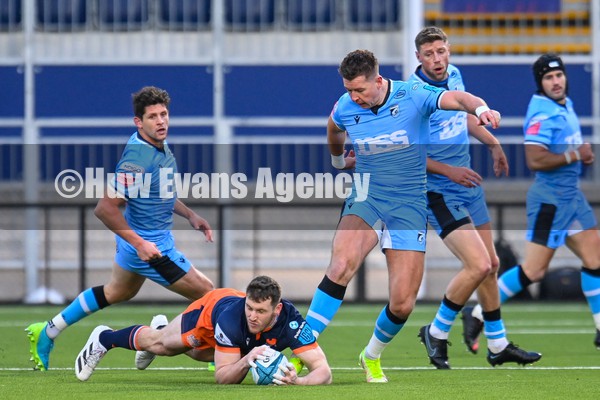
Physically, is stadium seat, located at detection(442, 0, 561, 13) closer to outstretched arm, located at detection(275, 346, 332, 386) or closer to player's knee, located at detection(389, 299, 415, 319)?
player's knee, located at detection(389, 299, 415, 319)

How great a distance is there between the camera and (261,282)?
7.16 meters

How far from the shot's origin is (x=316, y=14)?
17422 mm

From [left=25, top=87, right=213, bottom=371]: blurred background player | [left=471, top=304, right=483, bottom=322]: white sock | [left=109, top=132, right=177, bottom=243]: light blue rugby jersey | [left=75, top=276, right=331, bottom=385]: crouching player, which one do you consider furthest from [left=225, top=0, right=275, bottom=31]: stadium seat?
[left=75, top=276, right=331, bottom=385]: crouching player

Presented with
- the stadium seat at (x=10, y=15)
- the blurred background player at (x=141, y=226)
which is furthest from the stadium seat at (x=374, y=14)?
the blurred background player at (x=141, y=226)

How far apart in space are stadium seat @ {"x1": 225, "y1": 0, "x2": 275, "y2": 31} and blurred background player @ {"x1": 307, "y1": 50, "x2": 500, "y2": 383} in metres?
9.33

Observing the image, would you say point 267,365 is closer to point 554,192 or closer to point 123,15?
point 554,192

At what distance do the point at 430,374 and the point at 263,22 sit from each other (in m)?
9.54

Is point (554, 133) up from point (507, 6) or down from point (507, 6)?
down

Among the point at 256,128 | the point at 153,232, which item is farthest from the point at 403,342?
the point at 256,128

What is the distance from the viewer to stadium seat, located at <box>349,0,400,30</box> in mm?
17422

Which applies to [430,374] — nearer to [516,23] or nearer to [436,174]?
[436,174]

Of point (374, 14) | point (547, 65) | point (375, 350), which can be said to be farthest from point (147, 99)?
point (374, 14)

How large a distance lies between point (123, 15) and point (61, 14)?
31.3 inches

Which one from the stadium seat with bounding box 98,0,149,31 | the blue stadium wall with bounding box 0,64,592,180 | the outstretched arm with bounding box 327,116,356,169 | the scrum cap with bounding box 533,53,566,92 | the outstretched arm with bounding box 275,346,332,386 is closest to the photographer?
the outstretched arm with bounding box 275,346,332,386
